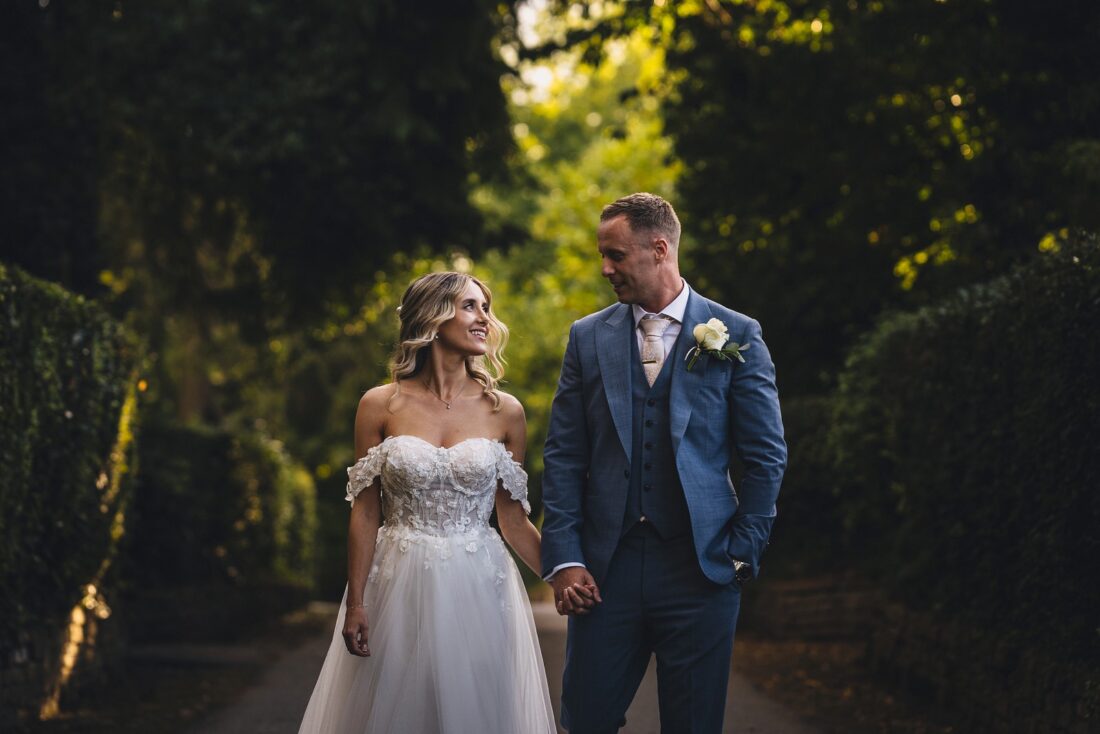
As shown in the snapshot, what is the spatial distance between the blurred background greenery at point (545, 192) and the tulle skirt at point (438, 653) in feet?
10.2

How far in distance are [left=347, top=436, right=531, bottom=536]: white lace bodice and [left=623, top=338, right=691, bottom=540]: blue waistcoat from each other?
917 millimetres

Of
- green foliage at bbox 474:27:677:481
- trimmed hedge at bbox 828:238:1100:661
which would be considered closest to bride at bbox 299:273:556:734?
trimmed hedge at bbox 828:238:1100:661

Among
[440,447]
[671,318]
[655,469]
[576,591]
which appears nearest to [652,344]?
[671,318]

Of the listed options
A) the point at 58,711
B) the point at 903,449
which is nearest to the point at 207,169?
the point at 58,711

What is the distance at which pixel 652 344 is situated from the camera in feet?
16.4

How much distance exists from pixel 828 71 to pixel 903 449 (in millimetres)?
5514

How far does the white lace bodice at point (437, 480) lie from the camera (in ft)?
18.1

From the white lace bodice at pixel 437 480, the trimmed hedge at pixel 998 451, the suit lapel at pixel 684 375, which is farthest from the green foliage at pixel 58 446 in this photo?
the trimmed hedge at pixel 998 451

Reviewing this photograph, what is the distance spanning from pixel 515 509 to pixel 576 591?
1067 mm

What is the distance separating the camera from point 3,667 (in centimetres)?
820

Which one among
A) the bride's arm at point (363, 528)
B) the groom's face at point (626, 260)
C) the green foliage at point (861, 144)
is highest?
the green foliage at point (861, 144)

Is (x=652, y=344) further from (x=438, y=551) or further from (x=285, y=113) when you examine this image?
(x=285, y=113)

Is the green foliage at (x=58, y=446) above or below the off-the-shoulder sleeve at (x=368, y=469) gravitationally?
above

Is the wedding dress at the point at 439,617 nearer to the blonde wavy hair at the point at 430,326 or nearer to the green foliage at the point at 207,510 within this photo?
the blonde wavy hair at the point at 430,326
